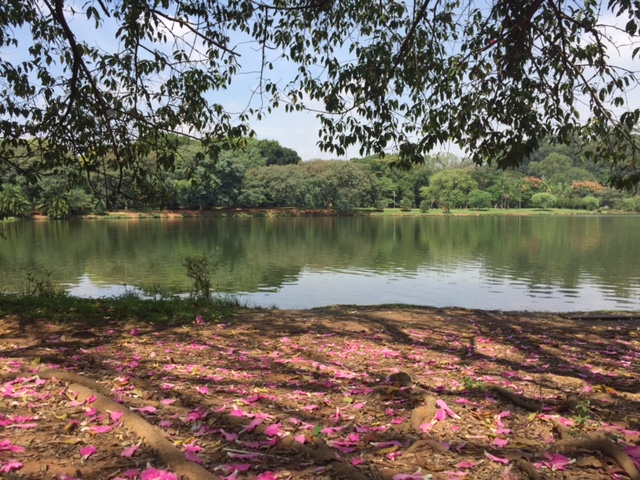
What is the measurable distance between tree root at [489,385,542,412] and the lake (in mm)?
7439

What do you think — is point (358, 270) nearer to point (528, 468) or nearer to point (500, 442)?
point (500, 442)

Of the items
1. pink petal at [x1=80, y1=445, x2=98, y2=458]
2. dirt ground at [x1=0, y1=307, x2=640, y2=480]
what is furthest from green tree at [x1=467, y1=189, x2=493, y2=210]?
pink petal at [x1=80, y1=445, x2=98, y2=458]

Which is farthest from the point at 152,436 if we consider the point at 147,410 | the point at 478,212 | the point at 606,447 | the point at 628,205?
the point at 628,205

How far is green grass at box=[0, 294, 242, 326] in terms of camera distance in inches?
250

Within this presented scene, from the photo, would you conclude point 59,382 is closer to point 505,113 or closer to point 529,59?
point 505,113

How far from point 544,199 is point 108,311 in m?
92.4

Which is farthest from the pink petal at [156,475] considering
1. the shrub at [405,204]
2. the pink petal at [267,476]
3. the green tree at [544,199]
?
the green tree at [544,199]

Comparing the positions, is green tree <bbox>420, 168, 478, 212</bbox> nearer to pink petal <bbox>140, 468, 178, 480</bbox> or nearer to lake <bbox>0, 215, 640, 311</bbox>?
lake <bbox>0, 215, 640, 311</bbox>

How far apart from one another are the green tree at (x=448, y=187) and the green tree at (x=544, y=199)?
12.1 metres

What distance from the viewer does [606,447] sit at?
105 inches

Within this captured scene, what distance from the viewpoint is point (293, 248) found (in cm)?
2783

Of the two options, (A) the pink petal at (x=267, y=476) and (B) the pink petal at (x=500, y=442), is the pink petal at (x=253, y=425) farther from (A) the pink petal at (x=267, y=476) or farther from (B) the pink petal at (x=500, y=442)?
(B) the pink petal at (x=500, y=442)

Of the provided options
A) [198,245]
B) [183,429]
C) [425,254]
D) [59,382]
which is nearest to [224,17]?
[59,382]

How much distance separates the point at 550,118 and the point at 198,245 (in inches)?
991
